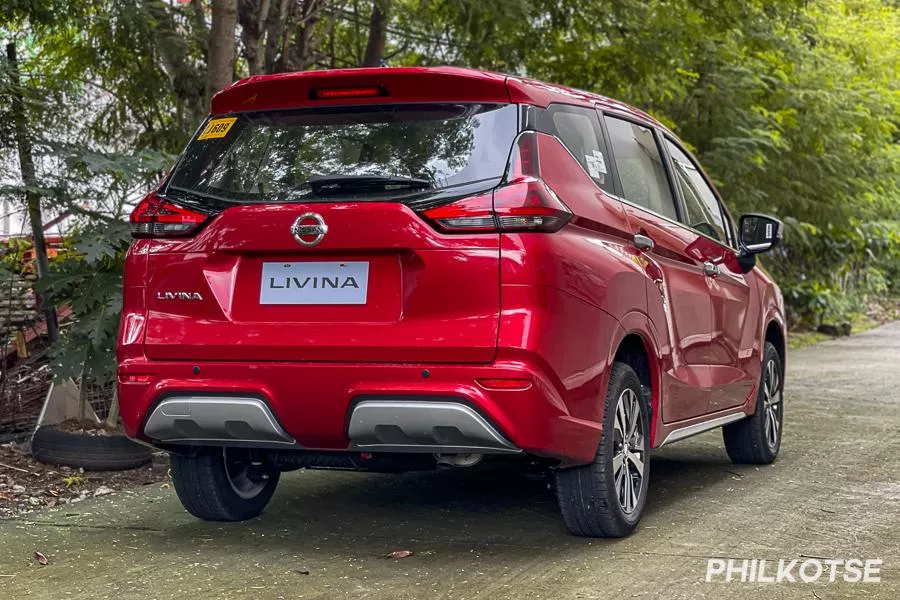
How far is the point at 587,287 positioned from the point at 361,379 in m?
0.93

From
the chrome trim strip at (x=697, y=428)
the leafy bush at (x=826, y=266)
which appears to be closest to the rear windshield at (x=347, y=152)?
the chrome trim strip at (x=697, y=428)

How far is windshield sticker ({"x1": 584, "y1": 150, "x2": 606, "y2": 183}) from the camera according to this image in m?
5.45

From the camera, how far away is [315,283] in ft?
16.2

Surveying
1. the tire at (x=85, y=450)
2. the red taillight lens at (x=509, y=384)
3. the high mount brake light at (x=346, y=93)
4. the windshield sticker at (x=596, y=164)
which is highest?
the high mount brake light at (x=346, y=93)

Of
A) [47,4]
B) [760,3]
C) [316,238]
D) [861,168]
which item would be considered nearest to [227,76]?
[47,4]

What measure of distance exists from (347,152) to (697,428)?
2462mm

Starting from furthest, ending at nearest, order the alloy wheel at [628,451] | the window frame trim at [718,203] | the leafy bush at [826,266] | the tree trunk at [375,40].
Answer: the leafy bush at [826,266] < the tree trunk at [375,40] < the window frame trim at [718,203] < the alloy wheel at [628,451]

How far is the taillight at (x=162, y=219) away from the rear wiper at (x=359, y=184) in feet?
1.53

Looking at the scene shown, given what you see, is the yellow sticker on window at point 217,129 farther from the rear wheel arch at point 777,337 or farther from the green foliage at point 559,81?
the rear wheel arch at point 777,337

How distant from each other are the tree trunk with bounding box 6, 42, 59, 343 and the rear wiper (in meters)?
2.99

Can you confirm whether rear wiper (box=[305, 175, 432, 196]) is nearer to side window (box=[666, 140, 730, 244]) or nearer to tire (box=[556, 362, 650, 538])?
tire (box=[556, 362, 650, 538])

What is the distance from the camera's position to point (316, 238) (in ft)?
16.1

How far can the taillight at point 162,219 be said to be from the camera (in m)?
5.16

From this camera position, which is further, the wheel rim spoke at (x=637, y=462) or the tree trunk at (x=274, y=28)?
the tree trunk at (x=274, y=28)
